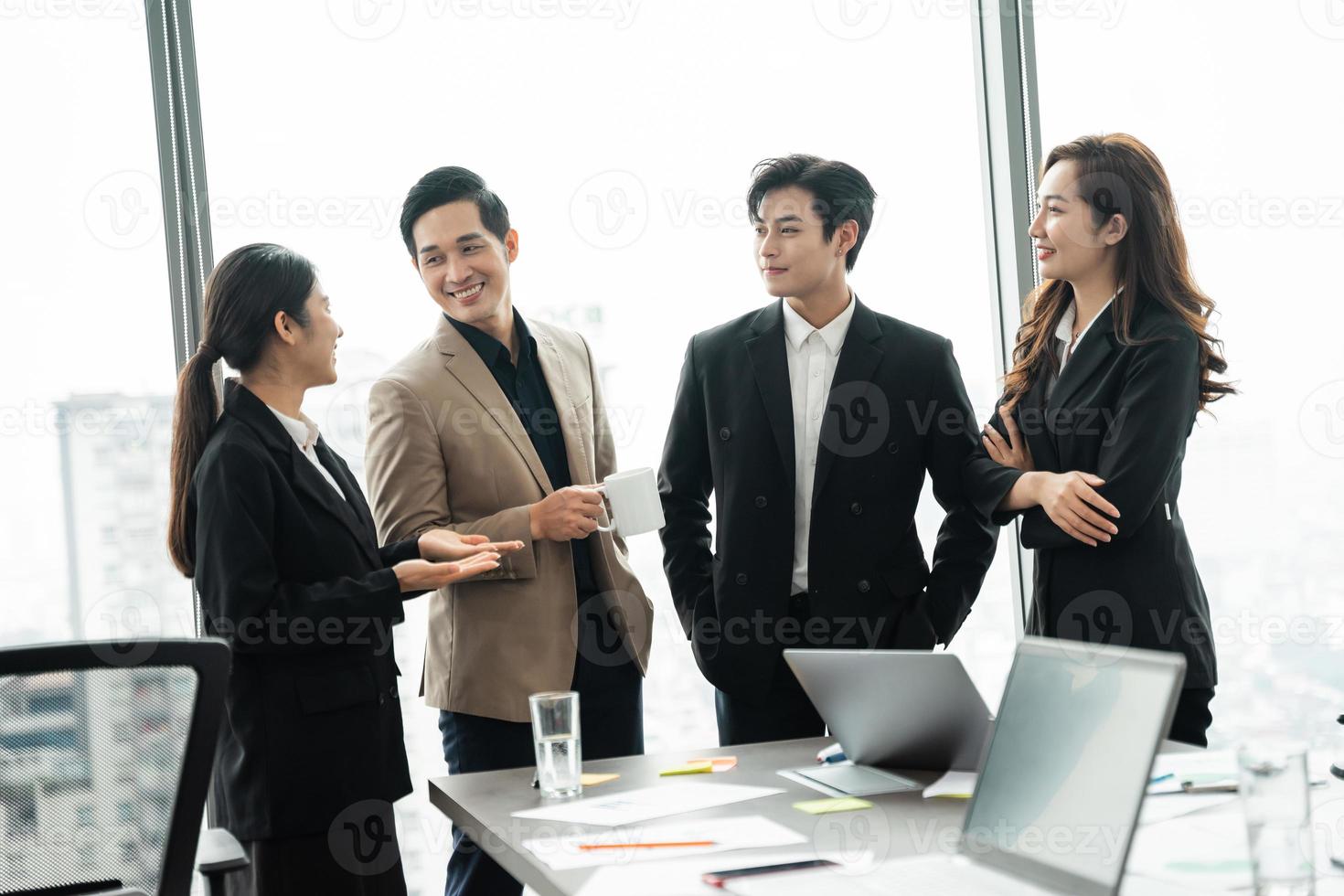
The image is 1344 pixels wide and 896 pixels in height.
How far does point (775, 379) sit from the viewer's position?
8.64ft

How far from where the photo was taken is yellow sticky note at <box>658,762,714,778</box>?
1.89 metres

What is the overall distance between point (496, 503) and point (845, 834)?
1236 millimetres

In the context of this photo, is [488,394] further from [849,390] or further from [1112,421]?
[1112,421]

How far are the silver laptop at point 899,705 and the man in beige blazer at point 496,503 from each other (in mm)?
759

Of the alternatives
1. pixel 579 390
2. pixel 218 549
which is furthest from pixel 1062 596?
pixel 218 549

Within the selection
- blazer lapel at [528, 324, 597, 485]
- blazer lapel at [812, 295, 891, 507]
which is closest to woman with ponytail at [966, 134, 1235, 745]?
blazer lapel at [812, 295, 891, 507]

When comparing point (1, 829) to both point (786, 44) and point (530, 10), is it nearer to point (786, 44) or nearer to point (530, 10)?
point (530, 10)

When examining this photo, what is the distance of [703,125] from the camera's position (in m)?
3.38

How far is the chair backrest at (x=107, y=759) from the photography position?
1418 mm

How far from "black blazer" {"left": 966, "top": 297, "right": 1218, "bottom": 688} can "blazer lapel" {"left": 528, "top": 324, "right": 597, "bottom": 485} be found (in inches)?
33.1

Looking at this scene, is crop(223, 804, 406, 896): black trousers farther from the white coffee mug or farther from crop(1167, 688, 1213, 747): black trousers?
crop(1167, 688, 1213, 747): black trousers

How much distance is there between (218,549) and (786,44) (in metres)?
2.26

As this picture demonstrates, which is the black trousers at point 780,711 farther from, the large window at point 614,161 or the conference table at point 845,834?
the large window at point 614,161

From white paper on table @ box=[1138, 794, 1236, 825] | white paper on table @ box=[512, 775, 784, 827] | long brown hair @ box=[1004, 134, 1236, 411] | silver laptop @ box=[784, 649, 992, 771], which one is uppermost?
long brown hair @ box=[1004, 134, 1236, 411]
